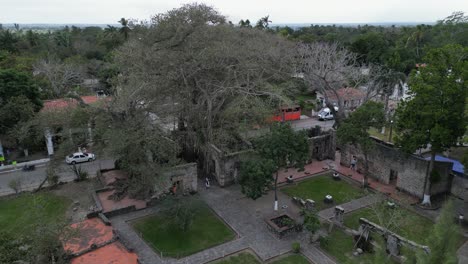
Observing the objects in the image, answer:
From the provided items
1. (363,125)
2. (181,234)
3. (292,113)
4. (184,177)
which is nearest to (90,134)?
(184,177)

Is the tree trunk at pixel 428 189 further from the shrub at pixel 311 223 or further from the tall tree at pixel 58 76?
the tall tree at pixel 58 76

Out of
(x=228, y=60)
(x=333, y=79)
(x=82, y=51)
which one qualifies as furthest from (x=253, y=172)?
(x=82, y=51)

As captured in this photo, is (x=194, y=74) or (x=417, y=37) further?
(x=417, y=37)

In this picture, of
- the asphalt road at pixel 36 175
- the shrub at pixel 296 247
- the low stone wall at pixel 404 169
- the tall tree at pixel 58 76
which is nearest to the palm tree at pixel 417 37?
the low stone wall at pixel 404 169

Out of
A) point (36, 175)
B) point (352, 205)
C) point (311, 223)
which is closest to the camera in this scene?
point (311, 223)

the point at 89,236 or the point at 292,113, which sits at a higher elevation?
the point at 292,113

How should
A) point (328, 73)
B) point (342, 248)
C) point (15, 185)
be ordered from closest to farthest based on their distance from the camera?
point (342, 248)
point (15, 185)
point (328, 73)

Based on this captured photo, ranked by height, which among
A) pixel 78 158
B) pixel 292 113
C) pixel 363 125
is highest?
pixel 363 125

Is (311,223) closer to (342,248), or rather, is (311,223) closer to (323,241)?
(323,241)
